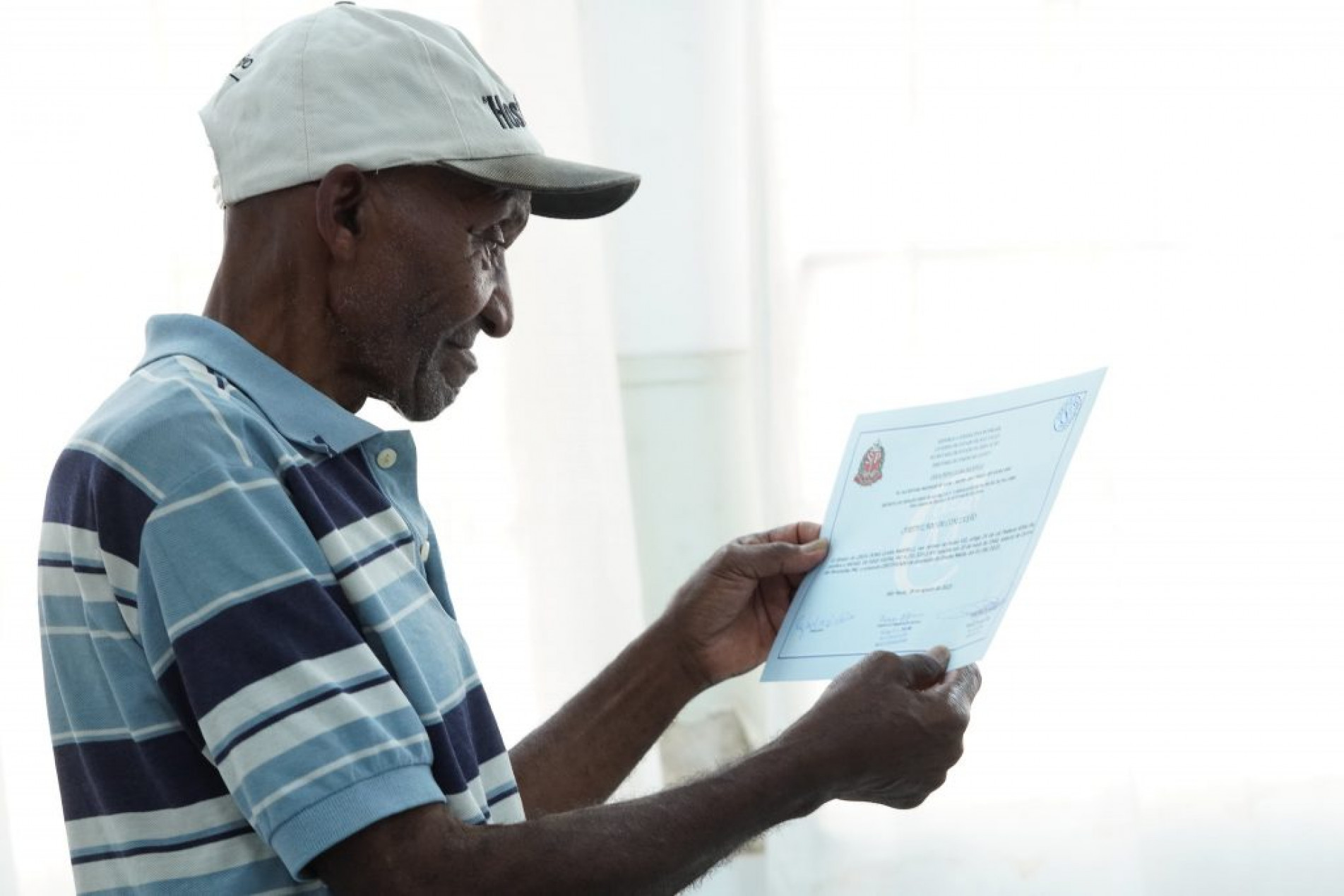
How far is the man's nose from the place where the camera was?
951mm

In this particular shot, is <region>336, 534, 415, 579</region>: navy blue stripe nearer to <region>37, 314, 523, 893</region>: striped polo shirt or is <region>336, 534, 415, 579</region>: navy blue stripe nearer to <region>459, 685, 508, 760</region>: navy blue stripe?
<region>37, 314, 523, 893</region>: striped polo shirt

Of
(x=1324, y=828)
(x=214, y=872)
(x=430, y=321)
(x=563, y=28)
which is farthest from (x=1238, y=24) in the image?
(x=214, y=872)

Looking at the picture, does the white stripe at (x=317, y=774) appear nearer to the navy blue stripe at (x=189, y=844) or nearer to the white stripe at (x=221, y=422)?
the navy blue stripe at (x=189, y=844)

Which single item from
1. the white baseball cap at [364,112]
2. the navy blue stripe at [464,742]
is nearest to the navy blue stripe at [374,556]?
the navy blue stripe at [464,742]

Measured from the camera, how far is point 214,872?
74 cm

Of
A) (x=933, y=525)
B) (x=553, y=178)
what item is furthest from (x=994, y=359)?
(x=553, y=178)

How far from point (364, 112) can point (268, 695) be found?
1.19 ft

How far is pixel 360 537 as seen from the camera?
2.65ft

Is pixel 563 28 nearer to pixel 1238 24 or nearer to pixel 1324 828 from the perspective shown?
pixel 1238 24

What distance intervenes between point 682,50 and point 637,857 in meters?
1.48

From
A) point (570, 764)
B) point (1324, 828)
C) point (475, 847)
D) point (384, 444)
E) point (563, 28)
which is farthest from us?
point (1324, 828)

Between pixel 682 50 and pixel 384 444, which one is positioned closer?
pixel 384 444

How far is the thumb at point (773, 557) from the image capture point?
3.72 feet

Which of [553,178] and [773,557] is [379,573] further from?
[773,557]
